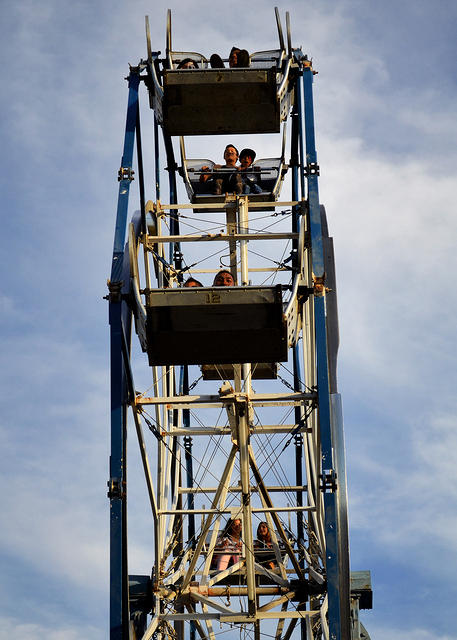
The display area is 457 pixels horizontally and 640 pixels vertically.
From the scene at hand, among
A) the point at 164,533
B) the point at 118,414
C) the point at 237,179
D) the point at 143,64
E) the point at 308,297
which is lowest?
the point at 164,533

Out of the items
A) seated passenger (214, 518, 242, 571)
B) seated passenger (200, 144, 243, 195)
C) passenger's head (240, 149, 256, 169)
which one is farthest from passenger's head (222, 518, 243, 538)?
passenger's head (240, 149, 256, 169)

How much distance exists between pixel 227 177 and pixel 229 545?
7.78 m

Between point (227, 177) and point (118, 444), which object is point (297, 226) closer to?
point (227, 177)

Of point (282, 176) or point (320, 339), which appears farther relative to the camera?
point (282, 176)

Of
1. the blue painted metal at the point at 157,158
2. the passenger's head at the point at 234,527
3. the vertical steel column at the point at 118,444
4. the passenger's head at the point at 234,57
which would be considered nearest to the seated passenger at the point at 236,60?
the passenger's head at the point at 234,57

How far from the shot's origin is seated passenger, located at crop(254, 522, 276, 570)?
24672 millimetres

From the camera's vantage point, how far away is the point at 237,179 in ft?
87.0

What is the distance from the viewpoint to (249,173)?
2664 centimetres

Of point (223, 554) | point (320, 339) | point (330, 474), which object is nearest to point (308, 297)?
point (320, 339)

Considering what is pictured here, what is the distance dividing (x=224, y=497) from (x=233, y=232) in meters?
5.16

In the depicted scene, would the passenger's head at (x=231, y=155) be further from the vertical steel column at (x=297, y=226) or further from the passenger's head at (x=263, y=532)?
the passenger's head at (x=263, y=532)

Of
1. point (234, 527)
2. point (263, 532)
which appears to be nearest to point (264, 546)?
point (263, 532)

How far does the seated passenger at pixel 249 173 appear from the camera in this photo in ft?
87.0

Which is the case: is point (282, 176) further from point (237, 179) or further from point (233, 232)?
point (233, 232)
